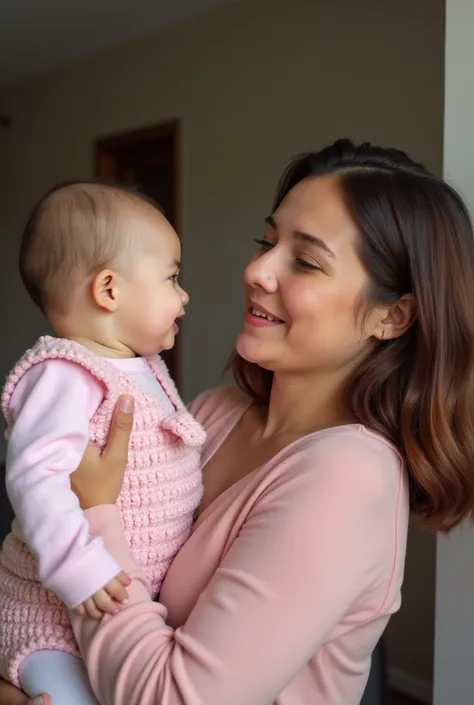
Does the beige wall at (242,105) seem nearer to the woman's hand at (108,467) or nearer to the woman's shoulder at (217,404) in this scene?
the woman's shoulder at (217,404)

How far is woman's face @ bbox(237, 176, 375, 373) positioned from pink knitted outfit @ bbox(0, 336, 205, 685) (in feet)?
0.61

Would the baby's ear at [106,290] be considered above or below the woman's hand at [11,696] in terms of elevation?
above

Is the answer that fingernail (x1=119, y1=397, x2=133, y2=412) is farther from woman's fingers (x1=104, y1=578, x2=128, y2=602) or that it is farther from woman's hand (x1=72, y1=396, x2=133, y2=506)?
woman's fingers (x1=104, y1=578, x2=128, y2=602)

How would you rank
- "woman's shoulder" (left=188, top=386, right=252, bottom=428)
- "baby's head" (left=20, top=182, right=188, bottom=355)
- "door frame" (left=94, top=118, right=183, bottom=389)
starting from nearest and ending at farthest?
"baby's head" (left=20, top=182, right=188, bottom=355), "woman's shoulder" (left=188, top=386, right=252, bottom=428), "door frame" (left=94, top=118, right=183, bottom=389)

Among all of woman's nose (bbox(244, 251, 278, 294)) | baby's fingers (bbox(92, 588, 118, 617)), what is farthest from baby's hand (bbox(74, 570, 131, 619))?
woman's nose (bbox(244, 251, 278, 294))

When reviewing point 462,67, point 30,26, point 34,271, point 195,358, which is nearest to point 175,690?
point 34,271

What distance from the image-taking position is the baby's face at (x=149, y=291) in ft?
3.70

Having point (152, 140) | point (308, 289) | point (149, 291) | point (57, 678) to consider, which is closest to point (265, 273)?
point (308, 289)

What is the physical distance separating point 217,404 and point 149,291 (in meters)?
0.35

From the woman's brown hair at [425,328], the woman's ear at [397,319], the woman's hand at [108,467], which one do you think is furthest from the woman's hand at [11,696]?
the woman's ear at [397,319]

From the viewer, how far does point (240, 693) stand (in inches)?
34.7

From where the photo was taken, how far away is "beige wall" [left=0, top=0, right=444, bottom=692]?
112 inches

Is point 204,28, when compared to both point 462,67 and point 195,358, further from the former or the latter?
point 462,67

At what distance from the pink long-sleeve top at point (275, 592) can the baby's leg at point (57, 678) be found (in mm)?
55
